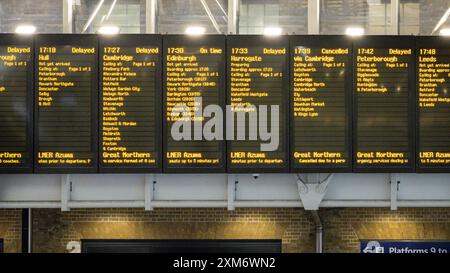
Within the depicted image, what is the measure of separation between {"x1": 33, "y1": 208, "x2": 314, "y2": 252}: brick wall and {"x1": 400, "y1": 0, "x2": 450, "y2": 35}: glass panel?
372cm

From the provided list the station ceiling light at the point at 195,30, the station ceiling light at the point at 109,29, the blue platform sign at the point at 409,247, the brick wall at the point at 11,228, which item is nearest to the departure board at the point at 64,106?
the station ceiling light at the point at 109,29

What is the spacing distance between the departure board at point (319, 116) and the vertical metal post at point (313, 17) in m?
1.05

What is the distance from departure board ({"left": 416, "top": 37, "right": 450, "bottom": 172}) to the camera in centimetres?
811

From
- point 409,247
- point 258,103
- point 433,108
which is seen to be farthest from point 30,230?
point 433,108

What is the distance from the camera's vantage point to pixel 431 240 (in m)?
9.63

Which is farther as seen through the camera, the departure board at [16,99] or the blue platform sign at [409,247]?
the blue platform sign at [409,247]

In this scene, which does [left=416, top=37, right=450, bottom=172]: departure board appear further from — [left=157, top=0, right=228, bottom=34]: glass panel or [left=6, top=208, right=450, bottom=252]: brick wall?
[left=157, top=0, right=228, bottom=34]: glass panel

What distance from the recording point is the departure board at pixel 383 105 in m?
8.14

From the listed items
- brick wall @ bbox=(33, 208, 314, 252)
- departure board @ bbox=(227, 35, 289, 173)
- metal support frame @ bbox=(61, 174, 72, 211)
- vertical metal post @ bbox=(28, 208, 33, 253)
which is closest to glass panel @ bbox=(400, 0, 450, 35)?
departure board @ bbox=(227, 35, 289, 173)

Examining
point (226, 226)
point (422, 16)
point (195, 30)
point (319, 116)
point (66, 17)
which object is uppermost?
point (422, 16)

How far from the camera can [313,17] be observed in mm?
9117

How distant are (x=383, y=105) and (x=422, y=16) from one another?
7.60ft

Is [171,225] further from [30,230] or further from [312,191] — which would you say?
[312,191]

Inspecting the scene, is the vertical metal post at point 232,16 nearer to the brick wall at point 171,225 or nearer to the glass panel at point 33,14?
the glass panel at point 33,14
